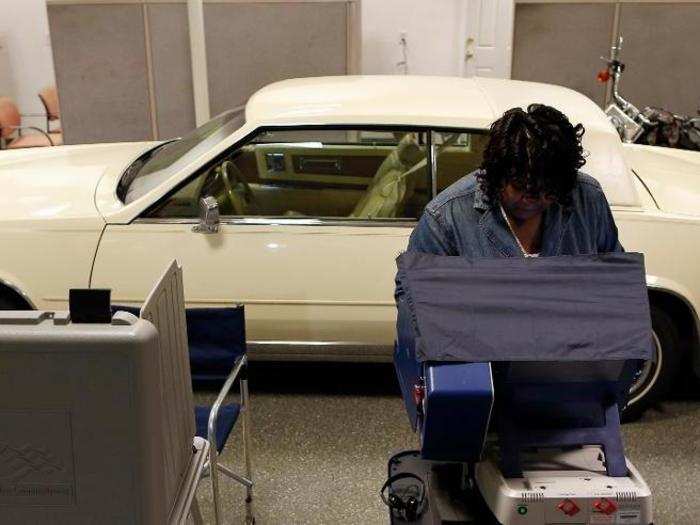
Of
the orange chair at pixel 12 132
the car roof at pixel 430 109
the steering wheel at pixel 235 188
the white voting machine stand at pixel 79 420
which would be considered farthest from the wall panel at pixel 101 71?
the white voting machine stand at pixel 79 420

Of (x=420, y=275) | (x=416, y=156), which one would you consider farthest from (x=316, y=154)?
(x=420, y=275)

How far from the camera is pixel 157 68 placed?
6934 mm

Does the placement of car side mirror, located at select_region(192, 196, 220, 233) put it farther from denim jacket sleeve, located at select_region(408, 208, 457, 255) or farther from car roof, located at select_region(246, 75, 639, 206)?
denim jacket sleeve, located at select_region(408, 208, 457, 255)

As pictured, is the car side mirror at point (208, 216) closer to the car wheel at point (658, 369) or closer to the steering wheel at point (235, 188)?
the steering wheel at point (235, 188)

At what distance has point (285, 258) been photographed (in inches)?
130

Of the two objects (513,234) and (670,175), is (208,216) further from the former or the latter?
(670,175)

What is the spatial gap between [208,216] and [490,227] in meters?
1.55

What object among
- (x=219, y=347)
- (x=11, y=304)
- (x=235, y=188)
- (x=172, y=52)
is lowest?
(x=11, y=304)

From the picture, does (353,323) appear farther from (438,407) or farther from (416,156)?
(438,407)

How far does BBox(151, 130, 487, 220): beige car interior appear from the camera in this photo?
343 centimetres

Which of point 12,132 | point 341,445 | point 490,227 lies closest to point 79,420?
point 490,227

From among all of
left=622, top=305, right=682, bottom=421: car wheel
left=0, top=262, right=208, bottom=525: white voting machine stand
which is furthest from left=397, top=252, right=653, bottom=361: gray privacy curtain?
left=622, top=305, right=682, bottom=421: car wheel

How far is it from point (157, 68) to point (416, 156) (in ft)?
13.8

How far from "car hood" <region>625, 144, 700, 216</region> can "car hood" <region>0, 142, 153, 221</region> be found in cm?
264
